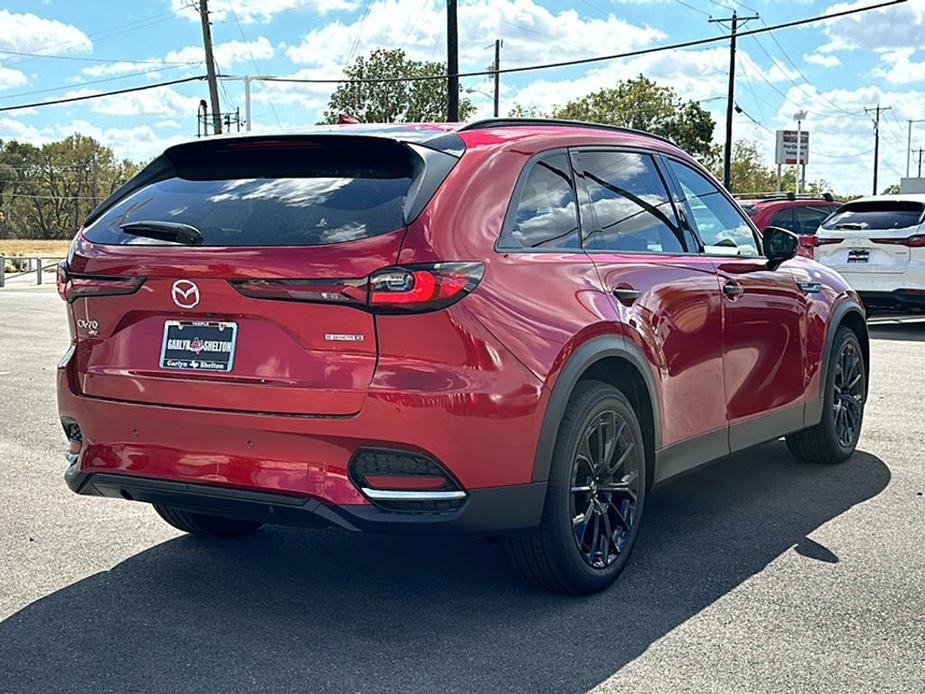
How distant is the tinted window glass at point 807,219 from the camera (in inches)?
653

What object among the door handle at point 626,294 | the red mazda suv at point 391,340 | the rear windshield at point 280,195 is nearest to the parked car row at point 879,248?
the red mazda suv at point 391,340

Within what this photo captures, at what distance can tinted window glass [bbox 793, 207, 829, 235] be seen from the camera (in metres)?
16.6

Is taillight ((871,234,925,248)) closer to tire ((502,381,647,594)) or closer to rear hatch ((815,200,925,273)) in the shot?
rear hatch ((815,200,925,273))

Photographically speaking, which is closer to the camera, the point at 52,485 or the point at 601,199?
the point at 601,199

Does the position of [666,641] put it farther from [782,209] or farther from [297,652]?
[782,209]

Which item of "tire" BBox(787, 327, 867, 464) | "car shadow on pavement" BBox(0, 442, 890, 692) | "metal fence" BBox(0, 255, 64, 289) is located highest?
"tire" BBox(787, 327, 867, 464)

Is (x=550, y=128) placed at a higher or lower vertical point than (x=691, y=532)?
higher

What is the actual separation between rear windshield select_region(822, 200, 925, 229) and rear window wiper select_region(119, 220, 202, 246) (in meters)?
11.6

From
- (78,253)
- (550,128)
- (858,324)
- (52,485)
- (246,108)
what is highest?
(246,108)

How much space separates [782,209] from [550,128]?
1284 centimetres

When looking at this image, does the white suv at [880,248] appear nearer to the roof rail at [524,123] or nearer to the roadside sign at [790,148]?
the roof rail at [524,123]

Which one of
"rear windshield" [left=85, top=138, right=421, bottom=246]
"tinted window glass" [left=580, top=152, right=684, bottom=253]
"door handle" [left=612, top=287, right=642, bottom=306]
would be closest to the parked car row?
"tinted window glass" [left=580, top=152, right=684, bottom=253]

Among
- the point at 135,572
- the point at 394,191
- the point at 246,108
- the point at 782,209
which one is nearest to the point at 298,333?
the point at 394,191

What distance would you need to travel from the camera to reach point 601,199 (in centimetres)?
454
